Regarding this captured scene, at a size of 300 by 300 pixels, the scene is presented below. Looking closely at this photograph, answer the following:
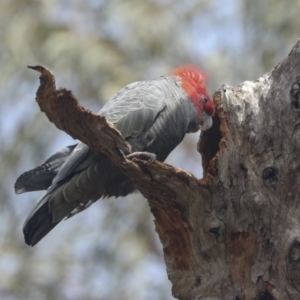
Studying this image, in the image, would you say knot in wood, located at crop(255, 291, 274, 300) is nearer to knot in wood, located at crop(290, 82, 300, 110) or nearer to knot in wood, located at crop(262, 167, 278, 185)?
knot in wood, located at crop(262, 167, 278, 185)

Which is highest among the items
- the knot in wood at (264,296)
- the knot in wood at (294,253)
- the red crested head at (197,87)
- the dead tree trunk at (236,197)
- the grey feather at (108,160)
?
the red crested head at (197,87)

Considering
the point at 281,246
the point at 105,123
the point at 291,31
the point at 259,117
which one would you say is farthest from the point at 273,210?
the point at 291,31

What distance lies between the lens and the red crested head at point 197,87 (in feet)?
13.6

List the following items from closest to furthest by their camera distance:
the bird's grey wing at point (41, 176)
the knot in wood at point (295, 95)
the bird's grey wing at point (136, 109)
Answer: the knot in wood at point (295, 95) < the bird's grey wing at point (136, 109) < the bird's grey wing at point (41, 176)

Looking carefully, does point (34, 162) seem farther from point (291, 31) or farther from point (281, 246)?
point (281, 246)

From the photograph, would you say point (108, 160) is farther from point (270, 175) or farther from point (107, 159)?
point (270, 175)

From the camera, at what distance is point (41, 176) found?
3.81 m

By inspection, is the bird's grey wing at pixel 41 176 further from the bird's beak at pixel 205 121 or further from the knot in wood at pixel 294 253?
the knot in wood at pixel 294 253

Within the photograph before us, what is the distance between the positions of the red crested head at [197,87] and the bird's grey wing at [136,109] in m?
0.33

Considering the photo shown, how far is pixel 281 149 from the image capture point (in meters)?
3.17

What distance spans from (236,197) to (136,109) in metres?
0.81

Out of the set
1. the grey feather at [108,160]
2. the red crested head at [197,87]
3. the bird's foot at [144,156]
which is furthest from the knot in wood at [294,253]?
the red crested head at [197,87]

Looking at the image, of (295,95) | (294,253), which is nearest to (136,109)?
(295,95)

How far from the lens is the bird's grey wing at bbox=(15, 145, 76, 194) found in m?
3.78
